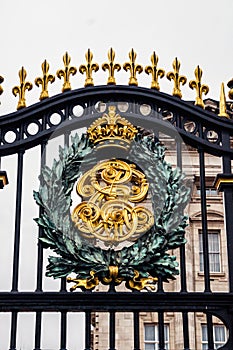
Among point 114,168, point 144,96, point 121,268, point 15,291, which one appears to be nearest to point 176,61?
point 144,96

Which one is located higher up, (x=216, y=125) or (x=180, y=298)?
(x=216, y=125)

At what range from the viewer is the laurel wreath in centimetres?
1055

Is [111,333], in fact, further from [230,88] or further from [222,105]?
[230,88]

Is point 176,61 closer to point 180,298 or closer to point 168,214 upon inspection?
point 168,214

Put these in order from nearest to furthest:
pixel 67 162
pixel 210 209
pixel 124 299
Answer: pixel 124 299
pixel 67 162
pixel 210 209

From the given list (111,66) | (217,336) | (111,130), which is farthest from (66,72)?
(217,336)

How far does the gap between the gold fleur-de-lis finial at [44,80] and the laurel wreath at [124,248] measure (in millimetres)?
707

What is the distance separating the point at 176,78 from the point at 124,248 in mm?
2311

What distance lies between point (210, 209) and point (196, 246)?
0.96 metres

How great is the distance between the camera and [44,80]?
11.3m

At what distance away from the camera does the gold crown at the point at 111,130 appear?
11156 millimetres

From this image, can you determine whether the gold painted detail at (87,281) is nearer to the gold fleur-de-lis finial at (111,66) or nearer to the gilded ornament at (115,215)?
the gilded ornament at (115,215)

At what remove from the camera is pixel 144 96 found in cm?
1130

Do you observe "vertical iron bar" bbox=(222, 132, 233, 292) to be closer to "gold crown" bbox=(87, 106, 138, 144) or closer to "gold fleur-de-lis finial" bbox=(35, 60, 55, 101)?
"gold crown" bbox=(87, 106, 138, 144)
